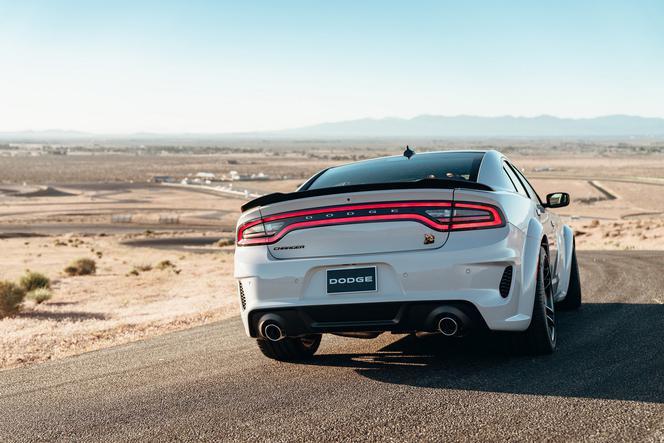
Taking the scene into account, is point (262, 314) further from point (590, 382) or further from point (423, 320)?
point (590, 382)

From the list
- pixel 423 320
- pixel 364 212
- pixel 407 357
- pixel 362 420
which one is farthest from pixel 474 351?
pixel 362 420

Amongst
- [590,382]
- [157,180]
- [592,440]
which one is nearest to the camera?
[592,440]

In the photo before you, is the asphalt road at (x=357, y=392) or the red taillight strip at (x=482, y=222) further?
the red taillight strip at (x=482, y=222)

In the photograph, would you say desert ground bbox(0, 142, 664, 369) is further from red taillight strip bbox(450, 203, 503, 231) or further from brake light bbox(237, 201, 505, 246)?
red taillight strip bbox(450, 203, 503, 231)

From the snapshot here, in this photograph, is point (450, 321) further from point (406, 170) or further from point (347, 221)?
point (406, 170)

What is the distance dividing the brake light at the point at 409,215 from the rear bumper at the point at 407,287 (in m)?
0.09

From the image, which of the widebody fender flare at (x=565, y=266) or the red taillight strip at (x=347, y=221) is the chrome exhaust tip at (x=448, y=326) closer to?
the red taillight strip at (x=347, y=221)

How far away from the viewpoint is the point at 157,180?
104625 mm

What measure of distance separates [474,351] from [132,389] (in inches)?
102

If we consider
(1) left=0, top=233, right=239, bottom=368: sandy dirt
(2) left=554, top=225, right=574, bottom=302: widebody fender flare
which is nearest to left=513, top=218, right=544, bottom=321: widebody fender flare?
(2) left=554, top=225, right=574, bottom=302: widebody fender flare

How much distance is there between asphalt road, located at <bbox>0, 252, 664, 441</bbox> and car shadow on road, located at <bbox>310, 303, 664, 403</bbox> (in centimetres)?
1

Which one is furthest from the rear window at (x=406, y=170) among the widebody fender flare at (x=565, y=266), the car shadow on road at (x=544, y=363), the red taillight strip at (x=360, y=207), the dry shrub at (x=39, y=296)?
the dry shrub at (x=39, y=296)

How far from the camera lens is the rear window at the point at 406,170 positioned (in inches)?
251

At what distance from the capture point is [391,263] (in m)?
5.47
